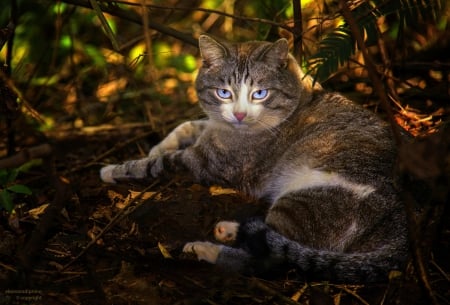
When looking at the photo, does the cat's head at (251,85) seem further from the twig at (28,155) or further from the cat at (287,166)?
the twig at (28,155)

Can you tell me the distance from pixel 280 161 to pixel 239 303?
1477mm

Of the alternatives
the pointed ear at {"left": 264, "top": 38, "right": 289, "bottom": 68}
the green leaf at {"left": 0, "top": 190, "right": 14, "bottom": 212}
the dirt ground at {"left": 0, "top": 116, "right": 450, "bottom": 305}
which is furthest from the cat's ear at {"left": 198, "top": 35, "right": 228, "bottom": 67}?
the green leaf at {"left": 0, "top": 190, "right": 14, "bottom": 212}

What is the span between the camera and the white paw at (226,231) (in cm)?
339

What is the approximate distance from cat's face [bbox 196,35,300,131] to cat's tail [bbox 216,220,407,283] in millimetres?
1214

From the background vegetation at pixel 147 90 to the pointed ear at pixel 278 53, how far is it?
243mm

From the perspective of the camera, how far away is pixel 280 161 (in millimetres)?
4043

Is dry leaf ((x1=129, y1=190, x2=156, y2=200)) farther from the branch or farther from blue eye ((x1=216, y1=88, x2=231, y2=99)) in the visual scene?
the branch

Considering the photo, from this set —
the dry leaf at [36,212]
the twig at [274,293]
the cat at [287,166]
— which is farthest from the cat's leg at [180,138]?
the twig at [274,293]

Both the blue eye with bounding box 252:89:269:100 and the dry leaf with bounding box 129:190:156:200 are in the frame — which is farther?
the blue eye with bounding box 252:89:269:100

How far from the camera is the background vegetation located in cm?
249

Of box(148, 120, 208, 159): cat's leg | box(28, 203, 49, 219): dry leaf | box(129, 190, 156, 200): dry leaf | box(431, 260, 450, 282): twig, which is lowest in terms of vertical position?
box(431, 260, 450, 282): twig

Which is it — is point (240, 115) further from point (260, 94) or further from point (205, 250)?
point (205, 250)

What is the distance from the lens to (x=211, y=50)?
13.8ft

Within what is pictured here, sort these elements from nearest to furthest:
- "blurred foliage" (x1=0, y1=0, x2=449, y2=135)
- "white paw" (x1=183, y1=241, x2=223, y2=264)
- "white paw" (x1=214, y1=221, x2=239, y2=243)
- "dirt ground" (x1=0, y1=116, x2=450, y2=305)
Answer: "dirt ground" (x1=0, y1=116, x2=450, y2=305) < "white paw" (x1=183, y1=241, x2=223, y2=264) < "white paw" (x1=214, y1=221, x2=239, y2=243) < "blurred foliage" (x1=0, y1=0, x2=449, y2=135)
